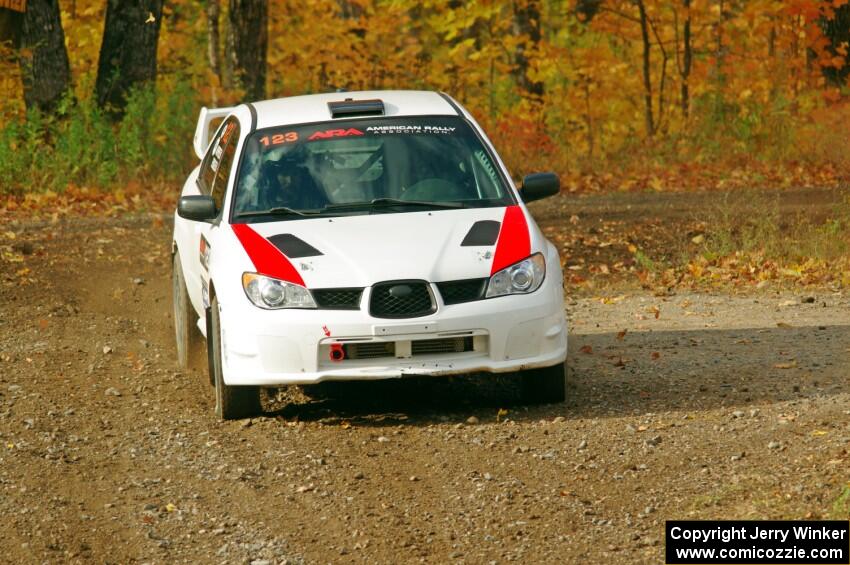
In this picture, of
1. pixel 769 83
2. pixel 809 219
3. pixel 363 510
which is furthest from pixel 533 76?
pixel 363 510

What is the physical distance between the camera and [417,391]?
9.04 metres

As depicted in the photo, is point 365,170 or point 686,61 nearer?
point 365,170

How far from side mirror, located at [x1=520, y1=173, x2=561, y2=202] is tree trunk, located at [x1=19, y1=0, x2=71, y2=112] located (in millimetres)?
13130

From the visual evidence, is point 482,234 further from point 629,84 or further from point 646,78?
point 629,84

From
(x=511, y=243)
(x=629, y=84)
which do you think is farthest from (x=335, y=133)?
(x=629, y=84)

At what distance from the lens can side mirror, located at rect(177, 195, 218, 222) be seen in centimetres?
866

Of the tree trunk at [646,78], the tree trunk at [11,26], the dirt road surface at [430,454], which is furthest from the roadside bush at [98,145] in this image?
the dirt road surface at [430,454]

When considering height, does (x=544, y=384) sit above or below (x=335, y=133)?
below

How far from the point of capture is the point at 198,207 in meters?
8.66

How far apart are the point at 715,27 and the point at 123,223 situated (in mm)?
11874

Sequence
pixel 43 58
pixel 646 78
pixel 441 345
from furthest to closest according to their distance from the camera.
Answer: pixel 646 78, pixel 43 58, pixel 441 345

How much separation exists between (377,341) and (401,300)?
0.83 ft

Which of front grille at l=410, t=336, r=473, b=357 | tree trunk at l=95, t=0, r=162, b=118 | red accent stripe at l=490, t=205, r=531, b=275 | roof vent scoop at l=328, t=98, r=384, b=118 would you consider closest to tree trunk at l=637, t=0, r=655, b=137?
tree trunk at l=95, t=0, r=162, b=118

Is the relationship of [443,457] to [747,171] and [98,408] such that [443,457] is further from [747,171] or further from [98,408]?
[747,171]
